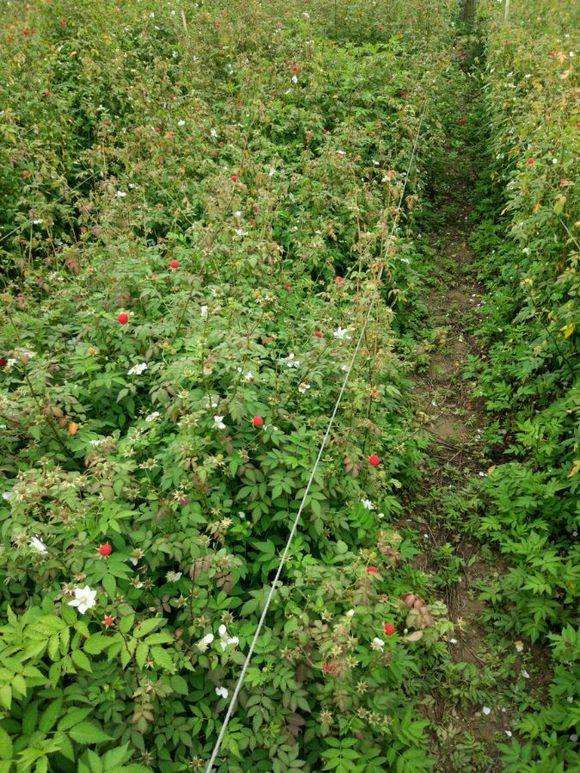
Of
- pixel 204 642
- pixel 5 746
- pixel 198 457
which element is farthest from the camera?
pixel 198 457

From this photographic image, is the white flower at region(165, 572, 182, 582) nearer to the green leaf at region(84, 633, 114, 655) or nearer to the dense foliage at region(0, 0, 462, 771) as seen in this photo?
the dense foliage at region(0, 0, 462, 771)

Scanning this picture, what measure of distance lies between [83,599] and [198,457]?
2.85ft

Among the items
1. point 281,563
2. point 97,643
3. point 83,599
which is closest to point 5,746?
point 97,643

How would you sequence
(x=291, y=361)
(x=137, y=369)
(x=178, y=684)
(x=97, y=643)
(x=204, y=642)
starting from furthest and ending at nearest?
1. (x=291, y=361)
2. (x=137, y=369)
3. (x=204, y=642)
4. (x=178, y=684)
5. (x=97, y=643)

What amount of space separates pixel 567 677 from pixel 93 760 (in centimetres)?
227

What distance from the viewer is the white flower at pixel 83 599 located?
6.55 ft

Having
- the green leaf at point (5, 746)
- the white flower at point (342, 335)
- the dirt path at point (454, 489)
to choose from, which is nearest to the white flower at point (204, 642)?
the green leaf at point (5, 746)

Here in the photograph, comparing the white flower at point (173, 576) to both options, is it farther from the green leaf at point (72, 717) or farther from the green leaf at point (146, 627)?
the green leaf at point (72, 717)

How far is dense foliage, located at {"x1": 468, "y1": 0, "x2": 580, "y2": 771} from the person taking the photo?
9.42ft

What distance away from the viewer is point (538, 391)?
396cm

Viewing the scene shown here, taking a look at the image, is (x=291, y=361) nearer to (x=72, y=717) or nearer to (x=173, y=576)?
(x=173, y=576)

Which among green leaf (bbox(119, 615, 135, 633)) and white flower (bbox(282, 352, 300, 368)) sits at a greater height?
white flower (bbox(282, 352, 300, 368))

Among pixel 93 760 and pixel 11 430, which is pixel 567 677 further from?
pixel 11 430

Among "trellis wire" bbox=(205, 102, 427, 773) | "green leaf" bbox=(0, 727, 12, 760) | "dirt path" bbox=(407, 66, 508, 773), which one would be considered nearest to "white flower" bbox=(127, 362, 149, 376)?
"trellis wire" bbox=(205, 102, 427, 773)
